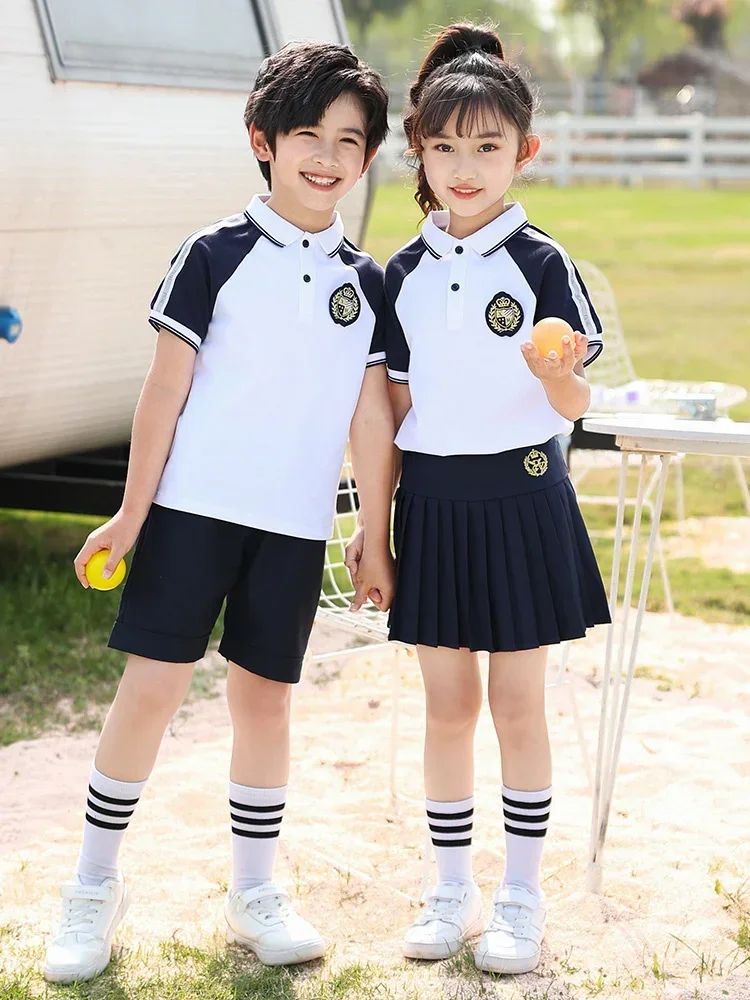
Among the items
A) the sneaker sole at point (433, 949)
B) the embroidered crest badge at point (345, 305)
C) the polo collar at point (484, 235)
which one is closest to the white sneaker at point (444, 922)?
the sneaker sole at point (433, 949)

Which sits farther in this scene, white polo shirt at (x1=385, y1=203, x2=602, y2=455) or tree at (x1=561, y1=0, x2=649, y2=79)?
tree at (x1=561, y1=0, x2=649, y2=79)

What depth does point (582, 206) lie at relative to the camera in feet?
72.2

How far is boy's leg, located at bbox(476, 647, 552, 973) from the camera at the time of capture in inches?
104

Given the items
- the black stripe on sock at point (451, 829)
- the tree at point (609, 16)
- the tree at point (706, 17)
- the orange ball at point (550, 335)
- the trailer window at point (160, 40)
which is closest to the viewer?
the orange ball at point (550, 335)

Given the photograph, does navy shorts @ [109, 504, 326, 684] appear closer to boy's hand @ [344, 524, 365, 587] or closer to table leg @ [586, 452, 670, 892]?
boy's hand @ [344, 524, 365, 587]

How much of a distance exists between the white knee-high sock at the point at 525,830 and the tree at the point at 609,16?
154 ft

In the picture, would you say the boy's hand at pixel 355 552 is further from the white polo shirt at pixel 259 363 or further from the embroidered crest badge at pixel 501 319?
the embroidered crest badge at pixel 501 319

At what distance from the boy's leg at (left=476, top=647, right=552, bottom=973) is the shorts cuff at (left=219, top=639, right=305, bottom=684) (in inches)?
14.8

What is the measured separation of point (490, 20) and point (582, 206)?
19.7 m

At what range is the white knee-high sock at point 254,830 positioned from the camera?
9.00ft

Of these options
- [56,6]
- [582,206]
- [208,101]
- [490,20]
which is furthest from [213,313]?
[582,206]

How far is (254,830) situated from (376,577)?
0.54 m

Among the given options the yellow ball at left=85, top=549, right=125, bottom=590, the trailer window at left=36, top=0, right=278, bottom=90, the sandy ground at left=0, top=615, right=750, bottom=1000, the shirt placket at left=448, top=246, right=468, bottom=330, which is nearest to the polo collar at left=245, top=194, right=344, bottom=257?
the shirt placket at left=448, top=246, right=468, bottom=330

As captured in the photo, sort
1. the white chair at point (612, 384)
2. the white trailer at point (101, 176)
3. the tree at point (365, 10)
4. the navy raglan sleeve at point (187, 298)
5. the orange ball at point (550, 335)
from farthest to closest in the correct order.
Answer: the tree at point (365, 10) → the white chair at point (612, 384) → the white trailer at point (101, 176) → the navy raglan sleeve at point (187, 298) → the orange ball at point (550, 335)
